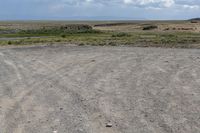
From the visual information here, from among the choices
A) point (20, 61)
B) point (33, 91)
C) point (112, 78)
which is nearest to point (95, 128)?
point (33, 91)

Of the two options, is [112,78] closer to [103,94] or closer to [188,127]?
[103,94]

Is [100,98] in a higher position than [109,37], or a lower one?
higher

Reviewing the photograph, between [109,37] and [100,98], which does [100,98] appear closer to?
[100,98]

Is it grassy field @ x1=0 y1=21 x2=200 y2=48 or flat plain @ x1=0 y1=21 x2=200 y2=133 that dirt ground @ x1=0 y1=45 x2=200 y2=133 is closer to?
flat plain @ x1=0 y1=21 x2=200 y2=133

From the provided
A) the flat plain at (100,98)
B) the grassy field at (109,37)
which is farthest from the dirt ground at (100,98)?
the grassy field at (109,37)

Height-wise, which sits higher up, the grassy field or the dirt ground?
the dirt ground

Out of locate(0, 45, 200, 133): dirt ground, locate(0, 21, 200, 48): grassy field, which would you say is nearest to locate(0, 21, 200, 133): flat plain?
locate(0, 45, 200, 133): dirt ground

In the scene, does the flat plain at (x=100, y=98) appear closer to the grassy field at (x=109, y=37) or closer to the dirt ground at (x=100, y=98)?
the dirt ground at (x=100, y=98)

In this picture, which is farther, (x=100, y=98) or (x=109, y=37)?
(x=109, y=37)

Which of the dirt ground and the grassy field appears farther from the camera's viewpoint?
Result: the grassy field

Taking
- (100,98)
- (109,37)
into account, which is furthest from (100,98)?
(109,37)

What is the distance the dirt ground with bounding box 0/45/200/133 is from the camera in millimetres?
8234

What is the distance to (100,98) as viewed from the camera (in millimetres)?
11016

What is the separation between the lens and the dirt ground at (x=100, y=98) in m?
8.23
